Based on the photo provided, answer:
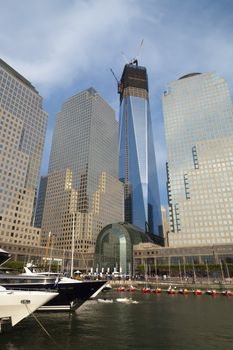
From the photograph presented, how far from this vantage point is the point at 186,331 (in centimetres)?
3134

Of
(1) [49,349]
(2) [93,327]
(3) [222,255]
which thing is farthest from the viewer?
(3) [222,255]

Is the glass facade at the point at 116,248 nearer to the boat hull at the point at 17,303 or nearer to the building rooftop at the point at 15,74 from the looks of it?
the building rooftop at the point at 15,74

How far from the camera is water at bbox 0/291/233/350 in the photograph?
25172 millimetres

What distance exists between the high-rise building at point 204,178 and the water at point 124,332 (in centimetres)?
12629

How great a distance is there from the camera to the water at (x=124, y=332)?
25.2 m

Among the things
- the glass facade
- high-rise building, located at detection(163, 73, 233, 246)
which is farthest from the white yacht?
high-rise building, located at detection(163, 73, 233, 246)

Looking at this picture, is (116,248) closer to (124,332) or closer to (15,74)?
(15,74)

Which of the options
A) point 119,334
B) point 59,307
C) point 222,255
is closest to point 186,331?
point 119,334

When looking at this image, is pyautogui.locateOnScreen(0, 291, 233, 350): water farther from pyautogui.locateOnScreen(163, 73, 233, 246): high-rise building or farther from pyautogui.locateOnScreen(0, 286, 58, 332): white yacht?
pyautogui.locateOnScreen(163, 73, 233, 246): high-rise building

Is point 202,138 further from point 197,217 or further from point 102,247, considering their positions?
point 102,247

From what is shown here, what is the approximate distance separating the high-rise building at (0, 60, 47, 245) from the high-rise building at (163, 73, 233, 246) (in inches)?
3779

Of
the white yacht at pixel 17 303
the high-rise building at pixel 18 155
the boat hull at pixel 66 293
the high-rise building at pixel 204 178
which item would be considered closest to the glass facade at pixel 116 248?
the high-rise building at pixel 204 178

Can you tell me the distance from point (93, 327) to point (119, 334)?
4802 millimetres

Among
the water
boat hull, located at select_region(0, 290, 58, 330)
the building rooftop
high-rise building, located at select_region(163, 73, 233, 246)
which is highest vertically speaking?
the building rooftop
